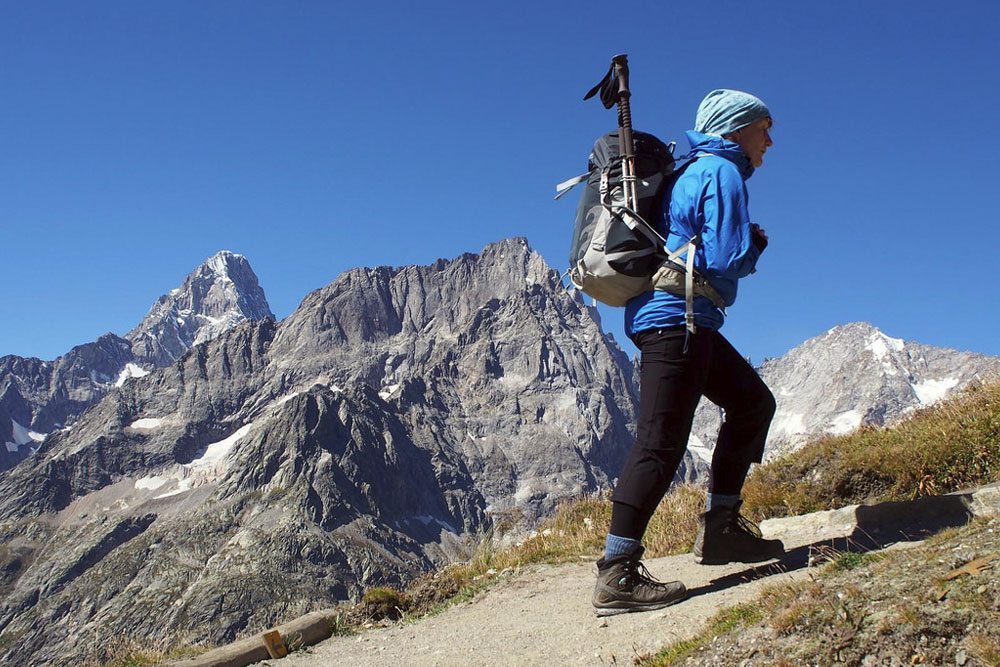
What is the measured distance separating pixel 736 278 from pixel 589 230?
1.15m

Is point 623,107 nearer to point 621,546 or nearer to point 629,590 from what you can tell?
point 621,546

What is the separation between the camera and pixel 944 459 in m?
8.24

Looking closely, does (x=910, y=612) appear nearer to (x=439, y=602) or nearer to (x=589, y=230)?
(x=589, y=230)

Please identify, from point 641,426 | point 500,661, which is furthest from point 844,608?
point 500,661

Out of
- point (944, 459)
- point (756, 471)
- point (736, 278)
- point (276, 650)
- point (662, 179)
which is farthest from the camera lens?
point (756, 471)

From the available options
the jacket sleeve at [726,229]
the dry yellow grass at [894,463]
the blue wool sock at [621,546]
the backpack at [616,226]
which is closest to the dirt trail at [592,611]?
the blue wool sock at [621,546]

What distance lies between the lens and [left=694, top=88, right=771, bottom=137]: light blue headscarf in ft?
20.2

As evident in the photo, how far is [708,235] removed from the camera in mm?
5523

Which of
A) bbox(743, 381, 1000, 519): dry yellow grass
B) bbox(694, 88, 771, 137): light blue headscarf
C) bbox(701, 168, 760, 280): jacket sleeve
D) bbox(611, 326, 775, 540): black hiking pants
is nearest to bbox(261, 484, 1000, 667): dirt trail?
bbox(611, 326, 775, 540): black hiking pants

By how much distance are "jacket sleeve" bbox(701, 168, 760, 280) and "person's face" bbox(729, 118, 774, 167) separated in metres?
0.70

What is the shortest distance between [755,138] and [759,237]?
3.44 feet

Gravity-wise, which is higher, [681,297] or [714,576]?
[681,297]

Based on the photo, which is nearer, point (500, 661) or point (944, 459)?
point (500, 661)

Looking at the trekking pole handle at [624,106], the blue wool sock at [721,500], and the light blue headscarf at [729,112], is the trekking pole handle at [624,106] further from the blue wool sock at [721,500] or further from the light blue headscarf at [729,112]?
the blue wool sock at [721,500]
